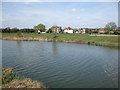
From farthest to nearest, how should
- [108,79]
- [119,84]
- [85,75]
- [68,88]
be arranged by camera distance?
[85,75] < [108,79] < [119,84] < [68,88]

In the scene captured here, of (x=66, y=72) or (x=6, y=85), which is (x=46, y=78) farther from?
(x=6, y=85)

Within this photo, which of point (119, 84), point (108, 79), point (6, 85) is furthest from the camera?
point (108, 79)

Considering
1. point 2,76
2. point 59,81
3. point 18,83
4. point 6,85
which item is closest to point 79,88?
point 59,81

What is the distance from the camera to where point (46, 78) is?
35.9ft

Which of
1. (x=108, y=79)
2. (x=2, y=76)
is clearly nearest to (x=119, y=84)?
(x=108, y=79)

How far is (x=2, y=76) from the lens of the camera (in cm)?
962

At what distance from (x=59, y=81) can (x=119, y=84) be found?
5.08 meters

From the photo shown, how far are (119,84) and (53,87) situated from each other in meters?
5.61

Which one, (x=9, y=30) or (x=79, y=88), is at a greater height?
(x=9, y=30)

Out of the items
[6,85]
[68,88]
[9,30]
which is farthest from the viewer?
[9,30]

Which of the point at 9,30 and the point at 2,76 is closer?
the point at 2,76

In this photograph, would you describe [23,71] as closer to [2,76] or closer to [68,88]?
[2,76]

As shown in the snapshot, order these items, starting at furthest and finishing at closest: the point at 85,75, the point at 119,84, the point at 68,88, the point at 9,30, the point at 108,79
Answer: the point at 9,30, the point at 85,75, the point at 108,79, the point at 119,84, the point at 68,88

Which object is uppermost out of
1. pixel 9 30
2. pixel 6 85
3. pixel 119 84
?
pixel 9 30
